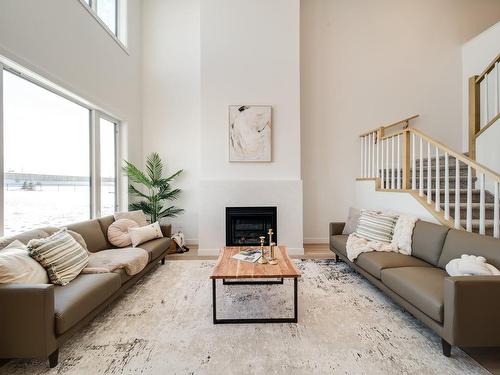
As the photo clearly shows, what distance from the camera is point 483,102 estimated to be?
4.39 meters

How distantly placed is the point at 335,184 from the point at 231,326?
354 centimetres

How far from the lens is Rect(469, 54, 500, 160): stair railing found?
3928 mm

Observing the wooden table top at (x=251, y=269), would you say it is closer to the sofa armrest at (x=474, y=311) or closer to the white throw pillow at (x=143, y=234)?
the sofa armrest at (x=474, y=311)

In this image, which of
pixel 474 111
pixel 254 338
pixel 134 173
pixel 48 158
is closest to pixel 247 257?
pixel 254 338

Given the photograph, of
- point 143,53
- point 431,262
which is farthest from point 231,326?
point 143,53

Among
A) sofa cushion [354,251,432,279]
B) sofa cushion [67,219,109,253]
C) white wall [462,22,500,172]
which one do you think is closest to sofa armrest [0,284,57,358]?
sofa cushion [67,219,109,253]

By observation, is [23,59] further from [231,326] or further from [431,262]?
[431,262]

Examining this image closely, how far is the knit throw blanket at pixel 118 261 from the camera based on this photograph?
241 centimetres

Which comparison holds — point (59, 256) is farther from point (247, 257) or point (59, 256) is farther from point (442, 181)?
point (442, 181)

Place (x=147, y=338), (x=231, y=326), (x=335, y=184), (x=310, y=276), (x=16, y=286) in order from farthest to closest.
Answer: (x=335, y=184)
(x=310, y=276)
(x=231, y=326)
(x=147, y=338)
(x=16, y=286)

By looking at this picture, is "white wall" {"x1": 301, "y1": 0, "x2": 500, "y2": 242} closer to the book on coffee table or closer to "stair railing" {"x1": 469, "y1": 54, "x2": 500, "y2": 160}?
"stair railing" {"x1": 469, "y1": 54, "x2": 500, "y2": 160}

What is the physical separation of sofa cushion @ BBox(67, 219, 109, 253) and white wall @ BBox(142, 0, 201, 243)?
6.11 feet

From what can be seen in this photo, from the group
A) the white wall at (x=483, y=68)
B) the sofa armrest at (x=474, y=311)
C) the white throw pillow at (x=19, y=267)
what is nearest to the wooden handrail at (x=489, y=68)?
the white wall at (x=483, y=68)

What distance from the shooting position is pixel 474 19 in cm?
505
